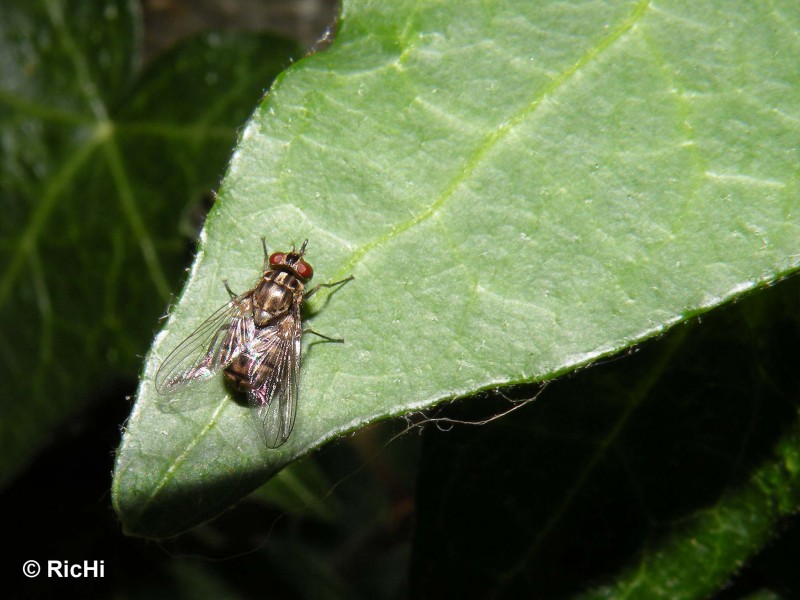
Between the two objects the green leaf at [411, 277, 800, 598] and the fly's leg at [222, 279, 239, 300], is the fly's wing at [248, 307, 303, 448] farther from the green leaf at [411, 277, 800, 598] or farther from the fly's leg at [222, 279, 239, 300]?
the green leaf at [411, 277, 800, 598]

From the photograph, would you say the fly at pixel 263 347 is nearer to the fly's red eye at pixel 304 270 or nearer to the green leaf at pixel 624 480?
the fly's red eye at pixel 304 270

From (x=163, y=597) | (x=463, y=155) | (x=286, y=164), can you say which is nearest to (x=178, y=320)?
(x=286, y=164)

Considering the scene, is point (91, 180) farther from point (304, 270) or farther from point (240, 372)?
point (304, 270)

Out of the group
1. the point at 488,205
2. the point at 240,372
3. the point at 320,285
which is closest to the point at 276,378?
the point at 240,372

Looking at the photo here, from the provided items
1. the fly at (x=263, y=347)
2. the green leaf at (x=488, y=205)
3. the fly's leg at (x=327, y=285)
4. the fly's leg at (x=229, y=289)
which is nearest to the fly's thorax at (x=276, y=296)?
the fly at (x=263, y=347)

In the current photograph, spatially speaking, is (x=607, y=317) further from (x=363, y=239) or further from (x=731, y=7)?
(x=731, y=7)

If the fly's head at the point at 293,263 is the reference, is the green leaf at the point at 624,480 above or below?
below
